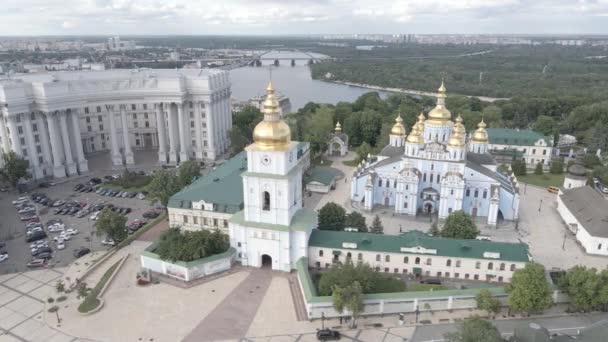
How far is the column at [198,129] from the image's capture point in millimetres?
62641

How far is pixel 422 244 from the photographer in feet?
106

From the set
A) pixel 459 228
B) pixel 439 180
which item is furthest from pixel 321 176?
pixel 459 228

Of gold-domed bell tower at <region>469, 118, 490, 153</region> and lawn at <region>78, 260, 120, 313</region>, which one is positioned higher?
gold-domed bell tower at <region>469, 118, 490, 153</region>

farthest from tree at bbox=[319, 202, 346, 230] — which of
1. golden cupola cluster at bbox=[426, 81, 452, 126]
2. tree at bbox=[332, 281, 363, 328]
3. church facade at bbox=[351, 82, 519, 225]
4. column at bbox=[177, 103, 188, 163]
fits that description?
column at bbox=[177, 103, 188, 163]

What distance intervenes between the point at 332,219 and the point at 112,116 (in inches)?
1528

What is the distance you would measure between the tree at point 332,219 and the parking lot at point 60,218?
1865 cm

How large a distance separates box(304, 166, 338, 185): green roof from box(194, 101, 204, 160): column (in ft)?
59.1

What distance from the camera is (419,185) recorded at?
44.6 meters

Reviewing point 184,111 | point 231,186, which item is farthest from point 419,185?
point 184,111

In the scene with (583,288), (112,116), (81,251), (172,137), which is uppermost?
(112,116)

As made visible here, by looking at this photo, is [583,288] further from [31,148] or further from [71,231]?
[31,148]

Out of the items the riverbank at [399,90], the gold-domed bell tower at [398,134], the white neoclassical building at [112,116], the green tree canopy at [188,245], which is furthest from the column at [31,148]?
the riverbank at [399,90]

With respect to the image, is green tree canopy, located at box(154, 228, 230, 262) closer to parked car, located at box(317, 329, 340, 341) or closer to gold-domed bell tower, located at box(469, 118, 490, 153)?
parked car, located at box(317, 329, 340, 341)

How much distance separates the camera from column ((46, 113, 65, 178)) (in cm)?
5354
